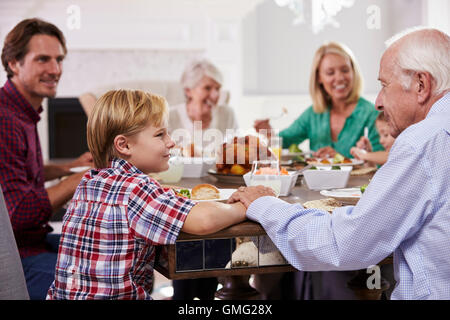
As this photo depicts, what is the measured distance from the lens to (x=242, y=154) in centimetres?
174

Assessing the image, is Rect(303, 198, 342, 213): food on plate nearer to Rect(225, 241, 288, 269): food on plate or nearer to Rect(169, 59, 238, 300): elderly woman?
Rect(225, 241, 288, 269): food on plate

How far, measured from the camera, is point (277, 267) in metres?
1.16

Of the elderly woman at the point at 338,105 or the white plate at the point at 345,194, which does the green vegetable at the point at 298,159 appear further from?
the white plate at the point at 345,194

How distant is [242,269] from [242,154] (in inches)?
25.2

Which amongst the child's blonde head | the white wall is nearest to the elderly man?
the child's blonde head

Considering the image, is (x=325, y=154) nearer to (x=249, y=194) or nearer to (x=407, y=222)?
(x=249, y=194)

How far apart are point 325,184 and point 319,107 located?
4.83 feet

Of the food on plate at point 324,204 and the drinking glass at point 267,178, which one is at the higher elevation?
the drinking glass at point 267,178

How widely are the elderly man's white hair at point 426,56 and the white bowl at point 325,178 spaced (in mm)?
545

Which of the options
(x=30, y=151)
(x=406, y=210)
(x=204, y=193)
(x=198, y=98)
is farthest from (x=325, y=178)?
A: (x=198, y=98)

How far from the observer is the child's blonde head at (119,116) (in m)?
1.23

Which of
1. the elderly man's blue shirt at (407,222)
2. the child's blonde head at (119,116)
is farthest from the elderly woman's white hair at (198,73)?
the elderly man's blue shirt at (407,222)

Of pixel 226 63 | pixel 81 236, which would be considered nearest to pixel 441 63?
pixel 81 236

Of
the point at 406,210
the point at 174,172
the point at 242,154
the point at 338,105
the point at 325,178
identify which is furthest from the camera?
the point at 338,105
